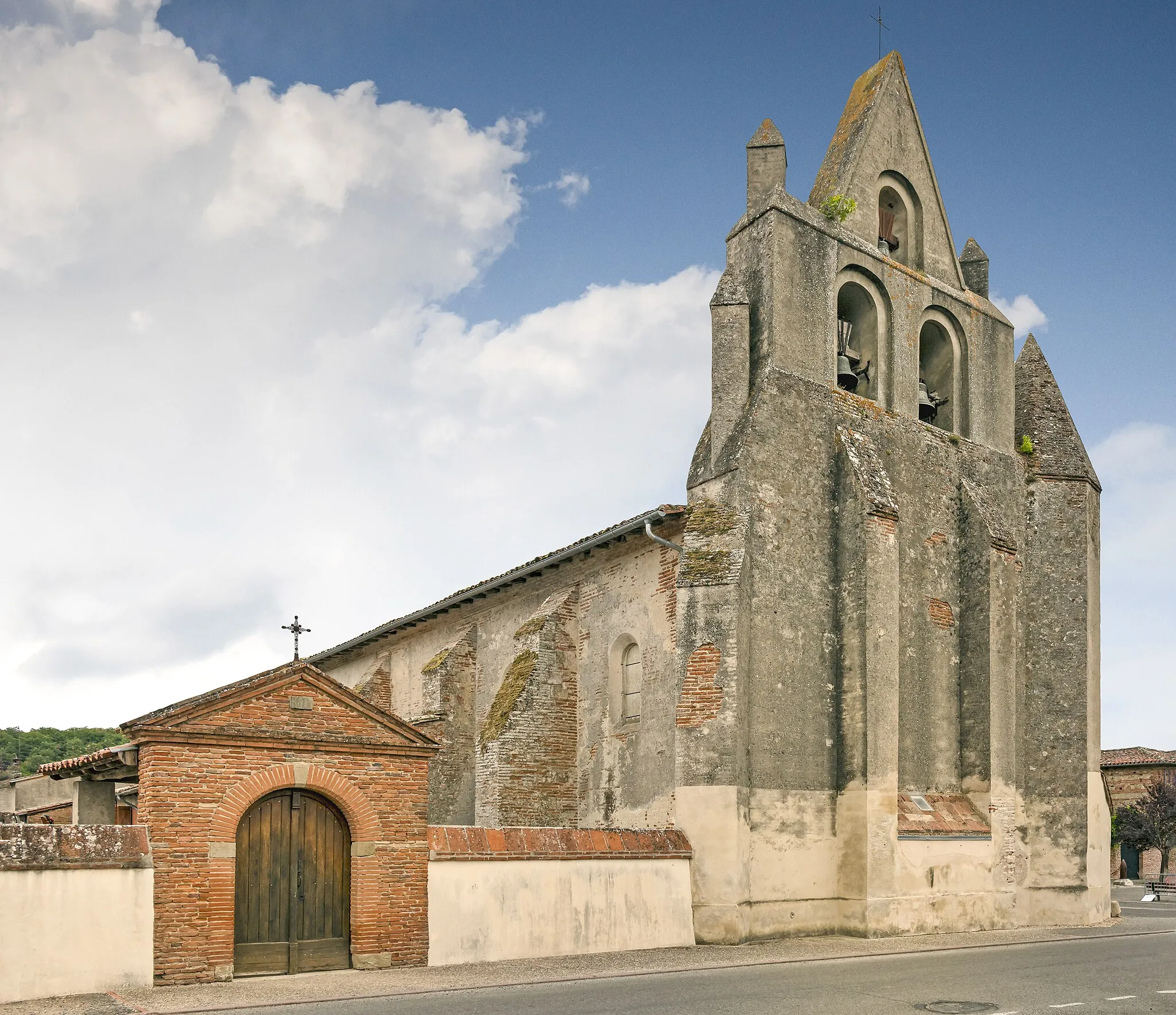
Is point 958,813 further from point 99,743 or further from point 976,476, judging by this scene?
point 99,743

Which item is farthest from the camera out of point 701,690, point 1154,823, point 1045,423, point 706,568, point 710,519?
point 1154,823

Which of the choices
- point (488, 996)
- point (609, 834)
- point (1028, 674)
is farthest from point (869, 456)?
point (488, 996)

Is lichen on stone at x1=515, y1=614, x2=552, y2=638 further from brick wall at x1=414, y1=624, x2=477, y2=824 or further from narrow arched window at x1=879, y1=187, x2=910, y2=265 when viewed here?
narrow arched window at x1=879, y1=187, x2=910, y2=265

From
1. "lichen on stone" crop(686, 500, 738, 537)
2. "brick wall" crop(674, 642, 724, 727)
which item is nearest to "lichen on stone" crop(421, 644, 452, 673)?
"lichen on stone" crop(686, 500, 738, 537)

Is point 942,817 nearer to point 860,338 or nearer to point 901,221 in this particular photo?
point 860,338

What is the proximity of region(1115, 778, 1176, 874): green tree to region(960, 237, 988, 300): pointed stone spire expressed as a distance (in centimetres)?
3320

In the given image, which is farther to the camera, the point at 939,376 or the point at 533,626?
the point at 939,376

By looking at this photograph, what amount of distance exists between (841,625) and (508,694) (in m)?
6.58

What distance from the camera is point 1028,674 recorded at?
24.6m

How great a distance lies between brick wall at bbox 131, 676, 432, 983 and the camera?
533 inches

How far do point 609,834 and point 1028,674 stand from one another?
11404mm

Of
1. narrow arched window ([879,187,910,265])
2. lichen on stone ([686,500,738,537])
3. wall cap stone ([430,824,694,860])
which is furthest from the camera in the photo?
narrow arched window ([879,187,910,265])

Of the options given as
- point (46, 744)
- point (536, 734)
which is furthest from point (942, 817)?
point (46, 744)

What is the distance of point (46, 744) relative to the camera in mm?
58875
